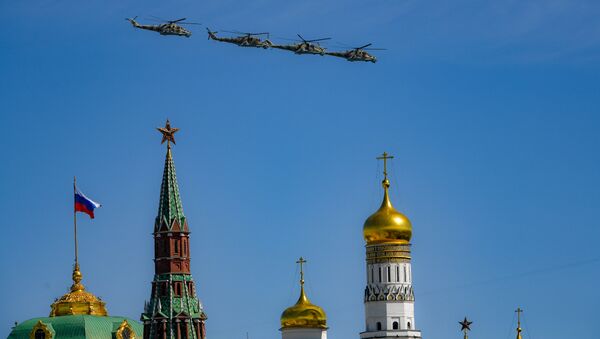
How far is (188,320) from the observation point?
17450 centimetres

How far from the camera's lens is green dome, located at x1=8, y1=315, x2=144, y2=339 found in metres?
194

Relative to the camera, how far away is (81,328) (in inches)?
7623

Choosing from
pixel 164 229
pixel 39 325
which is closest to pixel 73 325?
pixel 39 325

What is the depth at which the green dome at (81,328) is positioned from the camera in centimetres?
19350

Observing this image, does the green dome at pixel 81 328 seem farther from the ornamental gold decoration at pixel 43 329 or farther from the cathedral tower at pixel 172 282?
the cathedral tower at pixel 172 282

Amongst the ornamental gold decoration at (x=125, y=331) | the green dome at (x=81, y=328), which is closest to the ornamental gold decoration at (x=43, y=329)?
the green dome at (x=81, y=328)

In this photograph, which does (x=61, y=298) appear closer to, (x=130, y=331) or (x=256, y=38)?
(x=130, y=331)

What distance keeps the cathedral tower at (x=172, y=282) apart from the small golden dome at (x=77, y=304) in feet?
67.5

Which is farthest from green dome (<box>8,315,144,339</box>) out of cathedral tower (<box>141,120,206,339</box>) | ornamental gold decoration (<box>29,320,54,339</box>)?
cathedral tower (<box>141,120,206,339</box>)

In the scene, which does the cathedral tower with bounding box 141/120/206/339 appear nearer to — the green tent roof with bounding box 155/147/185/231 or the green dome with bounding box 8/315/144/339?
the green tent roof with bounding box 155/147/185/231

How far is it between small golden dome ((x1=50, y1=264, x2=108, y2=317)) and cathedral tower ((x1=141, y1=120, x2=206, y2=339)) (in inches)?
810

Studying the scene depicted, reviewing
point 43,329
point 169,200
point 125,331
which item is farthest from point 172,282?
point 43,329

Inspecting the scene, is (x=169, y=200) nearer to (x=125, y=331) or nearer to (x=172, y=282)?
(x=172, y=282)

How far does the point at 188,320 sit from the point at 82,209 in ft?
68.7
